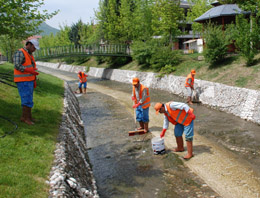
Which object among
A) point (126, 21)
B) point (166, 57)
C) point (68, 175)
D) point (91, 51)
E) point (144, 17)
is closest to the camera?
point (68, 175)

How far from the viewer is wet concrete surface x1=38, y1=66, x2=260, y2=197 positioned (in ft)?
20.9

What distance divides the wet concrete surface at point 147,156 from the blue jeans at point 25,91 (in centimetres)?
280

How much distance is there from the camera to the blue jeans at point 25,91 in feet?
23.7

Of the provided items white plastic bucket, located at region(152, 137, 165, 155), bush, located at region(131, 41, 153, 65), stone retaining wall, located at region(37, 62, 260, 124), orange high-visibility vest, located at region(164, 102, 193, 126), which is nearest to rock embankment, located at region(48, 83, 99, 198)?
white plastic bucket, located at region(152, 137, 165, 155)

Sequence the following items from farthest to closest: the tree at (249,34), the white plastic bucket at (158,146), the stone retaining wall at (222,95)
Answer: the tree at (249,34)
the stone retaining wall at (222,95)
the white plastic bucket at (158,146)

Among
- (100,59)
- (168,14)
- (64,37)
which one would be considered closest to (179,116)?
(168,14)

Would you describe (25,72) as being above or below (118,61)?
below

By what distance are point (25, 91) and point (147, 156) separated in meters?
4.29

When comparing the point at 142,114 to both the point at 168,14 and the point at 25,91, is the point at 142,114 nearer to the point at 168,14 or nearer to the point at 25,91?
the point at 25,91

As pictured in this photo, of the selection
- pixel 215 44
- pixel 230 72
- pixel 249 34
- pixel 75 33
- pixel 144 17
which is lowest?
pixel 230 72

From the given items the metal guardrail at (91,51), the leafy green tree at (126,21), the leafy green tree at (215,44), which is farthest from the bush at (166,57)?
the leafy green tree at (126,21)

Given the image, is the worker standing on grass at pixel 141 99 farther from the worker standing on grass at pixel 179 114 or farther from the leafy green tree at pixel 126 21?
the leafy green tree at pixel 126 21

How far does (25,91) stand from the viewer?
23.9ft

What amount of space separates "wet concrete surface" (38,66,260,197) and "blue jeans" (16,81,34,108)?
2800 millimetres
